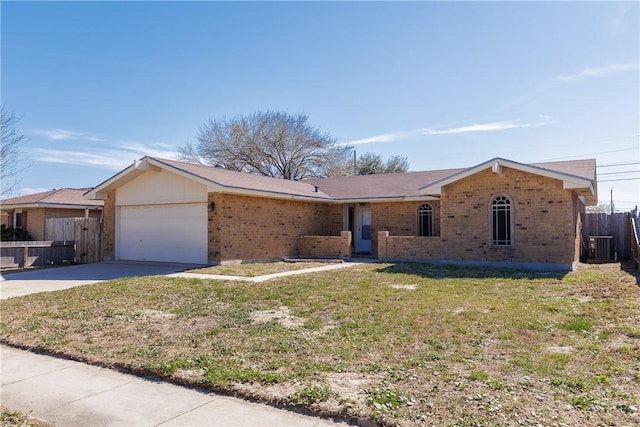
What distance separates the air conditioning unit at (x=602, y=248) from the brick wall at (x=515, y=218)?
4.63m

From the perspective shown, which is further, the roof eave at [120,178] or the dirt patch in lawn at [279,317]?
the roof eave at [120,178]

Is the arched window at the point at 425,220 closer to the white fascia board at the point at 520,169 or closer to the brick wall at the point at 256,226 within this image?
the white fascia board at the point at 520,169

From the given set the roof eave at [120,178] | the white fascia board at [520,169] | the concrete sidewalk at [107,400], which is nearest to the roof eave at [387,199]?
the white fascia board at [520,169]

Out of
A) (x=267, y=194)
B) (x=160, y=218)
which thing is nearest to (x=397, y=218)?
(x=267, y=194)

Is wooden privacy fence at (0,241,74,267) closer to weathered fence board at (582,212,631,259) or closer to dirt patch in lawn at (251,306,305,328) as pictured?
dirt patch in lawn at (251,306,305,328)

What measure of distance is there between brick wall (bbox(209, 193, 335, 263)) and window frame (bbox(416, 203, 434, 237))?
15.1 ft

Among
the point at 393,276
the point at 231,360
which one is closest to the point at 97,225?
the point at 393,276

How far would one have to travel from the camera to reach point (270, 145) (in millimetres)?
38031

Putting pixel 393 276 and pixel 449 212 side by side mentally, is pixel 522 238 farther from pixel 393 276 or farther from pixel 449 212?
pixel 393 276

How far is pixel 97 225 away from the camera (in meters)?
19.1

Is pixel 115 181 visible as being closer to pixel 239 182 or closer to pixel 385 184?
pixel 239 182

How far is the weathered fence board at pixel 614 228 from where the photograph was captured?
18.2 m

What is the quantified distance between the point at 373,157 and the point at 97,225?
1054 inches

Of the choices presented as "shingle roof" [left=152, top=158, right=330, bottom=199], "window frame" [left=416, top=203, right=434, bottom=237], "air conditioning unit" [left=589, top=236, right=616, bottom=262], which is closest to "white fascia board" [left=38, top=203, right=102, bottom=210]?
"shingle roof" [left=152, top=158, right=330, bottom=199]
